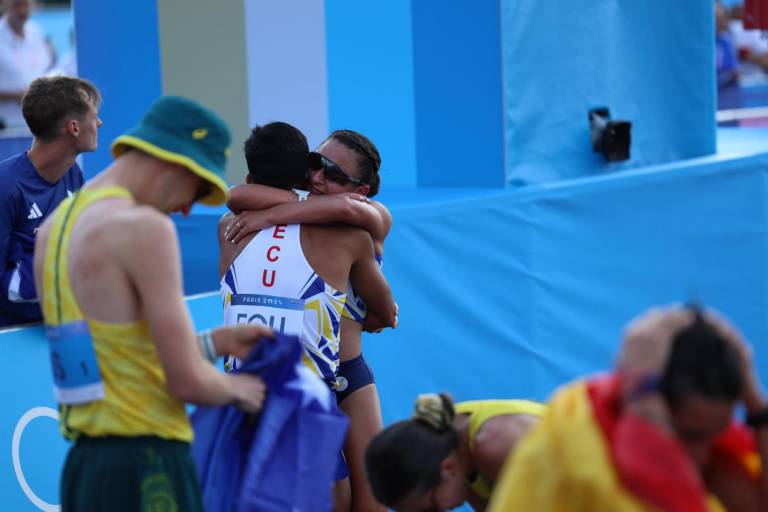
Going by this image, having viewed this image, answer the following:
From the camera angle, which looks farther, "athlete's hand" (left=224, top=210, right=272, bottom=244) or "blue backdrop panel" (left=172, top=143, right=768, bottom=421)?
"blue backdrop panel" (left=172, top=143, right=768, bottom=421)

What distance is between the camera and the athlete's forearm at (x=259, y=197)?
3734 mm

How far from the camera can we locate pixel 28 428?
400cm

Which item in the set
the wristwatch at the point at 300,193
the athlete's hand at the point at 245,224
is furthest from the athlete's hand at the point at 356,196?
the athlete's hand at the point at 245,224

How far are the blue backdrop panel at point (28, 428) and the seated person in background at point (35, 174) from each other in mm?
283

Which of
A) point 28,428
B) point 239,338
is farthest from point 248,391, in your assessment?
point 28,428

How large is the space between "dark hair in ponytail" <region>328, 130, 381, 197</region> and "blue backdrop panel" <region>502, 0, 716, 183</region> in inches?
86.6

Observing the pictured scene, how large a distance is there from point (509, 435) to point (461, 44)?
3.60 metres

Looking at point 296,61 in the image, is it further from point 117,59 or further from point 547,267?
point 547,267

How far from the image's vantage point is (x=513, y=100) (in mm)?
6055

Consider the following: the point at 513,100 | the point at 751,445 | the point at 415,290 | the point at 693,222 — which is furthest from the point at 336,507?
the point at 693,222

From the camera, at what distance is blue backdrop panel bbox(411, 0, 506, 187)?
6016 millimetres

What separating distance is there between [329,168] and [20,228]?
1.31 meters

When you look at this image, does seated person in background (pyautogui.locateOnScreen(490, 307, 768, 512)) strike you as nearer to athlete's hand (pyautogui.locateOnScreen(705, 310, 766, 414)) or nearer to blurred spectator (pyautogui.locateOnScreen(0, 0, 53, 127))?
athlete's hand (pyautogui.locateOnScreen(705, 310, 766, 414))

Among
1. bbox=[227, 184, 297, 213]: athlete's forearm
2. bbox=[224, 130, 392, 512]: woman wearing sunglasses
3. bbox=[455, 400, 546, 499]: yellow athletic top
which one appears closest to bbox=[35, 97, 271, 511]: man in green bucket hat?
bbox=[455, 400, 546, 499]: yellow athletic top
